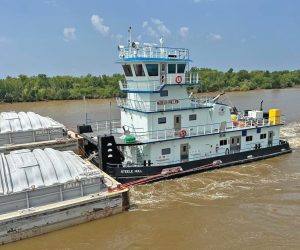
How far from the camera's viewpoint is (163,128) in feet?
53.8

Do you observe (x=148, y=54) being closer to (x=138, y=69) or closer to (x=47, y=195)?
(x=138, y=69)

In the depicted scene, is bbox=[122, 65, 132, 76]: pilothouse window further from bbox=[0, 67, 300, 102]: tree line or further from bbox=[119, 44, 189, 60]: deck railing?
bbox=[0, 67, 300, 102]: tree line

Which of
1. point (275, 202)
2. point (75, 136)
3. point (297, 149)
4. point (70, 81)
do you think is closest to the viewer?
point (275, 202)

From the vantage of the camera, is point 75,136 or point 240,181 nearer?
point 240,181

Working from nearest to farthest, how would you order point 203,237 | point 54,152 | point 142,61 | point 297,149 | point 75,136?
point 203,237, point 54,152, point 142,61, point 75,136, point 297,149

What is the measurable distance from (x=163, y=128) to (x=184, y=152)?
5.80ft

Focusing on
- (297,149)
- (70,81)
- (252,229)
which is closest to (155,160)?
(252,229)

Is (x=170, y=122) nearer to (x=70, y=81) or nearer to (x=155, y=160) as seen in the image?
(x=155, y=160)

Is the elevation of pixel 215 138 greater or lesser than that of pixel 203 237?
greater

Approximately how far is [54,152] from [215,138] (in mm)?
9146

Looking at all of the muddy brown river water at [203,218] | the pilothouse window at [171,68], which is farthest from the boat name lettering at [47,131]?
the pilothouse window at [171,68]

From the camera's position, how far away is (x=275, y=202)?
1350 cm

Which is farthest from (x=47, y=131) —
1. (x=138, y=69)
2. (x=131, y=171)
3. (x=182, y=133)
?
(x=182, y=133)

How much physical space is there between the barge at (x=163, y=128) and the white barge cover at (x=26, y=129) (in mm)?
2452
